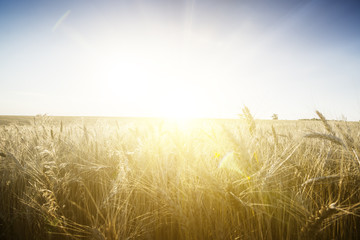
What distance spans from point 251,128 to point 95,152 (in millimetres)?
2435

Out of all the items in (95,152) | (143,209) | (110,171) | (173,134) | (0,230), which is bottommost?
(0,230)

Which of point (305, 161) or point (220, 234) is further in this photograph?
point (305, 161)

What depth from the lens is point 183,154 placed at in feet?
4.33

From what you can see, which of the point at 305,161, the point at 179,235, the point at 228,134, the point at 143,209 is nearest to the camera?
the point at 228,134

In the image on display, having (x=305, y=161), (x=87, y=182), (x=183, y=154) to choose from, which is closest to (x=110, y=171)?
(x=87, y=182)

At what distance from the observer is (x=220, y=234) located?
3.19 ft

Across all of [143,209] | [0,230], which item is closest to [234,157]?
[143,209]

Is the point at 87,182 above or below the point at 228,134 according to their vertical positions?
below

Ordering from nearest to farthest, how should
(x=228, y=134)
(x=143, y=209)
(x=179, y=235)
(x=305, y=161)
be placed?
(x=228, y=134)
(x=179, y=235)
(x=143, y=209)
(x=305, y=161)

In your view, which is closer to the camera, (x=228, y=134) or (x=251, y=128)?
(x=228, y=134)

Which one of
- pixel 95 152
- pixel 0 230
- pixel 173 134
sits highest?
pixel 173 134

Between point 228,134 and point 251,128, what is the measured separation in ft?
2.52

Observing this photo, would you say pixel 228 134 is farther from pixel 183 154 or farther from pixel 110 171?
pixel 110 171

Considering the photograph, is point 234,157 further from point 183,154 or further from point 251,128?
point 251,128
